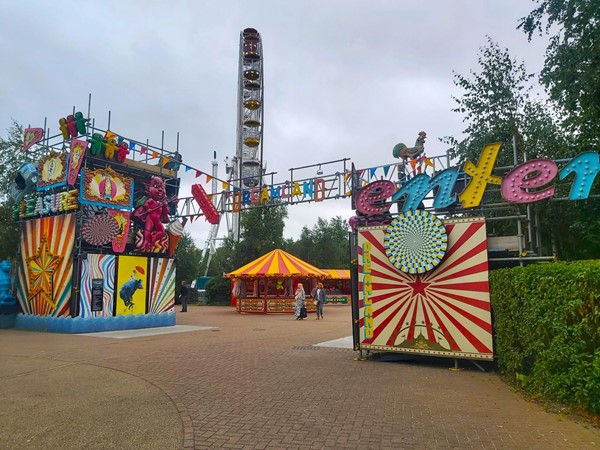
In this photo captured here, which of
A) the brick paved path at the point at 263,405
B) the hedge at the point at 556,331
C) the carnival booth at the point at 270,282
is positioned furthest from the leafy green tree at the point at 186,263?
the hedge at the point at 556,331

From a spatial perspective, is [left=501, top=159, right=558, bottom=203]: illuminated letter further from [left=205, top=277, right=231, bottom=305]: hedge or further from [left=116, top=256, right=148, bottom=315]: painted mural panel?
[left=205, top=277, right=231, bottom=305]: hedge

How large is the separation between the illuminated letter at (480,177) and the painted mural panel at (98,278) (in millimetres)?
12790

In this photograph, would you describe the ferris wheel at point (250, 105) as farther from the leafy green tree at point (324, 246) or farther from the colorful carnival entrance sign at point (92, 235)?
the colorful carnival entrance sign at point (92, 235)

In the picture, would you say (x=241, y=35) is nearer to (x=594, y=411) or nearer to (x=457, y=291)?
(x=457, y=291)

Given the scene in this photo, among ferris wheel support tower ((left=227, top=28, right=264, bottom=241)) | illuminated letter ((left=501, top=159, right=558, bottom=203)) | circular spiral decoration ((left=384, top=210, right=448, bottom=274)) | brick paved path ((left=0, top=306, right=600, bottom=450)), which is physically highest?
ferris wheel support tower ((left=227, top=28, right=264, bottom=241))

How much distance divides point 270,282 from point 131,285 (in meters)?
12.5

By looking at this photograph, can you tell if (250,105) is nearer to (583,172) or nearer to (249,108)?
(249,108)

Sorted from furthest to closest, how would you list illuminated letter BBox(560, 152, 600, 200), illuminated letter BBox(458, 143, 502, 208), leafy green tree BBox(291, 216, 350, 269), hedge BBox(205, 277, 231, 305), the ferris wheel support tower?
leafy green tree BBox(291, 216, 350, 269) → the ferris wheel support tower → hedge BBox(205, 277, 231, 305) → illuminated letter BBox(458, 143, 502, 208) → illuminated letter BBox(560, 152, 600, 200)

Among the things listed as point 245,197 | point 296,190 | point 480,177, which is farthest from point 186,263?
point 480,177

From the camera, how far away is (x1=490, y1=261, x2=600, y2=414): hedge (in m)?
5.17

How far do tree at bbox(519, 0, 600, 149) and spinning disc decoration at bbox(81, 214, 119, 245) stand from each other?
1452cm

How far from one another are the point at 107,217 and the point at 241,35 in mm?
35207

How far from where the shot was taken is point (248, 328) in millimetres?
17609

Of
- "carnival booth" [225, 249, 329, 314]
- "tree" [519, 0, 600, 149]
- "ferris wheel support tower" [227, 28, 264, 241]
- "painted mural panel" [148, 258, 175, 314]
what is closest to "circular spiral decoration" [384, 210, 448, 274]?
"tree" [519, 0, 600, 149]
